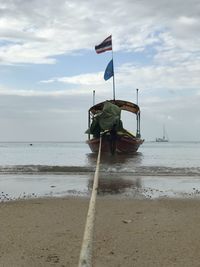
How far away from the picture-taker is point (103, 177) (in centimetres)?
1631

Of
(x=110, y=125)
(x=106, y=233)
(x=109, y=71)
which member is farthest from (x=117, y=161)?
(x=106, y=233)

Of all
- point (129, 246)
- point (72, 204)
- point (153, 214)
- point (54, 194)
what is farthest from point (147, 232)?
point (54, 194)

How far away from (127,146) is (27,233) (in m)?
30.2

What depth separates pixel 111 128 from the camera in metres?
31.9

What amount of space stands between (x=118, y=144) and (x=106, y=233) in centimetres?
2890

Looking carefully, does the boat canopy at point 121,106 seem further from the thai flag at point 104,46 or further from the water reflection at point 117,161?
the water reflection at point 117,161

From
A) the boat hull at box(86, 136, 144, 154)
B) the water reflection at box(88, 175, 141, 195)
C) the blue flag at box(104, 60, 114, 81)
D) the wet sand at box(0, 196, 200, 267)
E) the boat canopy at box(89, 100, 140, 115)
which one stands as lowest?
the boat hull at box(86, 136, 144, 154)

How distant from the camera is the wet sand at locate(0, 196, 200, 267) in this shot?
5203 millimetres

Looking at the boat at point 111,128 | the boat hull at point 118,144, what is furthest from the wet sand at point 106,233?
the boat hull at point 118,144

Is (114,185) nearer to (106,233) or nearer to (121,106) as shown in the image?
(106,233)

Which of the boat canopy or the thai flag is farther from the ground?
the thai flag

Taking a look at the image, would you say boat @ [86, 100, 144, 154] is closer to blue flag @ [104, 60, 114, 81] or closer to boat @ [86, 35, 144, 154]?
boat @ [86, 35, 144, 154]

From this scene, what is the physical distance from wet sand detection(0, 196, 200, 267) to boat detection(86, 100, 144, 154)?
2201 cm

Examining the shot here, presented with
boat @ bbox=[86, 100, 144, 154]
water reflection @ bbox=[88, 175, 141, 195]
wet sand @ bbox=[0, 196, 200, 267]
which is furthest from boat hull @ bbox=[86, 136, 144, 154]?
wet sand @ bbox=[0, 196, 200, 267]
